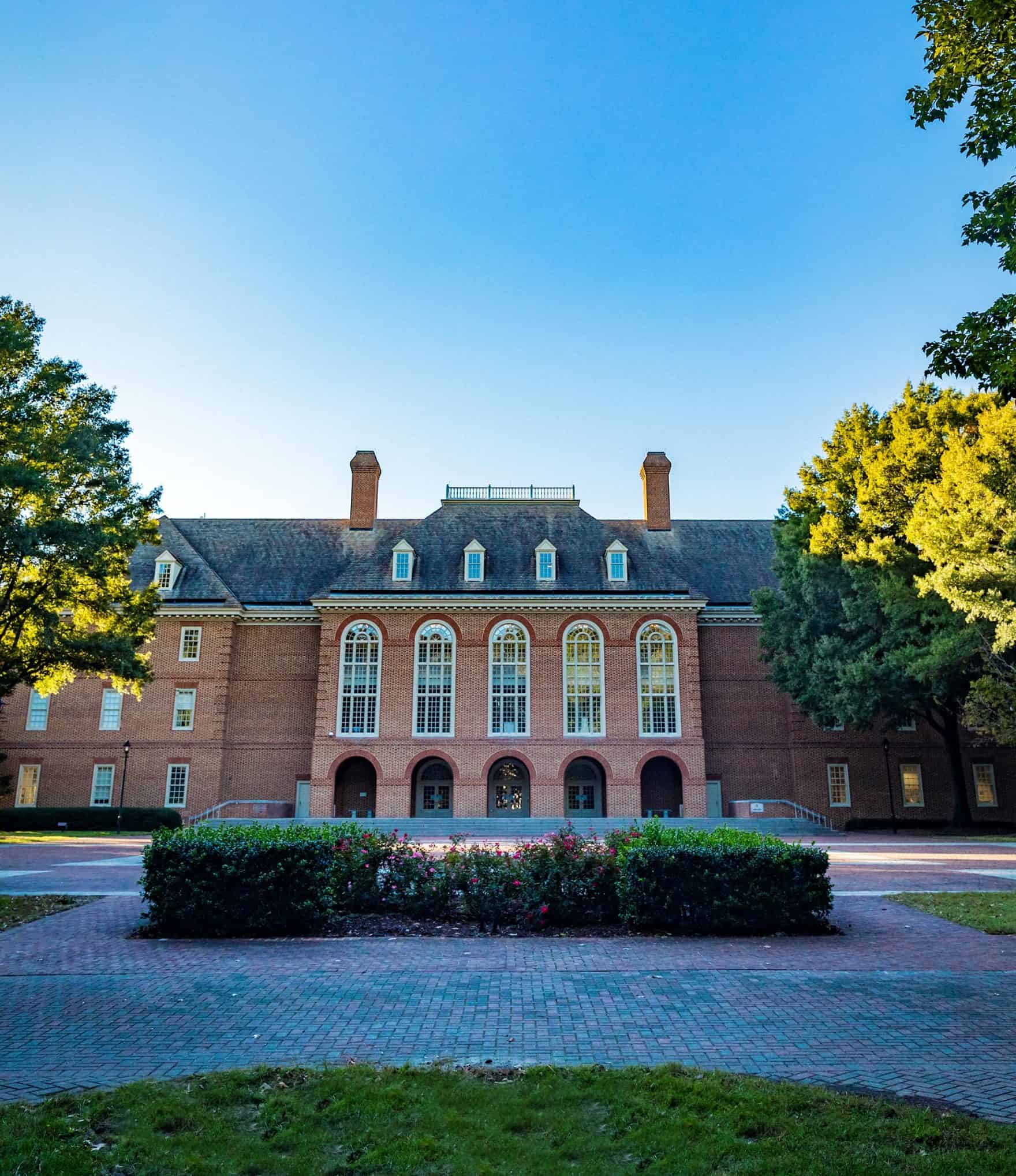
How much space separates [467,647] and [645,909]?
2716 cm

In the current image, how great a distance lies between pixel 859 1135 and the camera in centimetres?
481

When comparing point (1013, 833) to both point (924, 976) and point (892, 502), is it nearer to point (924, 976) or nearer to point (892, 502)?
point (892, 502)

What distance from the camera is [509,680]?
3841 centimetres

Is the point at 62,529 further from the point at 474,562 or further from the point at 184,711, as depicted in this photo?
the point at 474,562

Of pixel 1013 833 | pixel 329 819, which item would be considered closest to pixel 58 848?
pixel 329 819

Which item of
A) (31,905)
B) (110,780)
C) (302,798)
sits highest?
(110,780)

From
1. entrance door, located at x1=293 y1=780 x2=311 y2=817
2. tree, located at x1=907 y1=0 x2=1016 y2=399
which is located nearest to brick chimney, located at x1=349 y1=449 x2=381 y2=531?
entrance door, located at x1=293 y1=780 x2=311 y2=817

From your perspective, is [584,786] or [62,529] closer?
[62,529]

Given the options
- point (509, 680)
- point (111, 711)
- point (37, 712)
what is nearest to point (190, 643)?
point (111, 711)

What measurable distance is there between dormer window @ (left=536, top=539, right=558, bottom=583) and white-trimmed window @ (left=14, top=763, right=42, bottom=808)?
2381 centimetres

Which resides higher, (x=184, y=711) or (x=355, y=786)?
(x=184, y=711)

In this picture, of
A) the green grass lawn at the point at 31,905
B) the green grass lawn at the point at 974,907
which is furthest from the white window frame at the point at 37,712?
the green grass lawn at the point at 974,907

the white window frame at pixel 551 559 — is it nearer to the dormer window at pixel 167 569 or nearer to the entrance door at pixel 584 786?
the entrance door at pixel 584 786

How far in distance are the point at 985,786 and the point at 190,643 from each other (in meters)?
36.5
